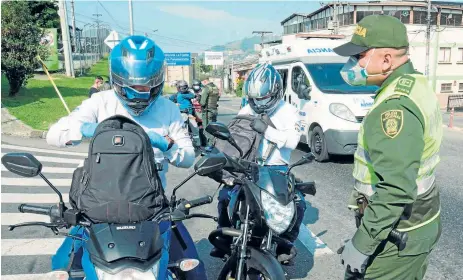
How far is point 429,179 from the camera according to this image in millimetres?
2305

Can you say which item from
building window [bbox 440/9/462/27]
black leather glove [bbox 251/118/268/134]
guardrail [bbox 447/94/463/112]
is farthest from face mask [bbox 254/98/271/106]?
building window [bbox 440/9/462/27]

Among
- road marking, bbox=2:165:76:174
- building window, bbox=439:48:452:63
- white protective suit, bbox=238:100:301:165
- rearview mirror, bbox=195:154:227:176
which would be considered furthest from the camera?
building window, bbox=439:48:452:63

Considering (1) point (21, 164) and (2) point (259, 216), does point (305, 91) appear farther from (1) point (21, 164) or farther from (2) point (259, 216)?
(1) point (21, 164)

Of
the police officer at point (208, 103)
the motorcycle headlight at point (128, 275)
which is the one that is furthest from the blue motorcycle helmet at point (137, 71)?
the police officer at point (208, 103)

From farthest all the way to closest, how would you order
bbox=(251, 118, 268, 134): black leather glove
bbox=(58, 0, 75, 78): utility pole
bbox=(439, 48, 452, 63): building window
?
bbox=(439, 48, 452, 63): building window
bbox=(58, 0, 75, 78): utility pole
bbox=(251, 118, 268, 134): black leather glove

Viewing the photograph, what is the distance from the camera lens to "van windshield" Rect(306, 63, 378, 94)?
373 inches

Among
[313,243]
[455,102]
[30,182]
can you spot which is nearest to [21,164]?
[313,243]

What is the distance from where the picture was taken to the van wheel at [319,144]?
958cm

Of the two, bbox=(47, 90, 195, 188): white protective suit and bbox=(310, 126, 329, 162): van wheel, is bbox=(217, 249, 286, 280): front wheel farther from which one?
bbox=(310, 126, 329, 162): van wheel

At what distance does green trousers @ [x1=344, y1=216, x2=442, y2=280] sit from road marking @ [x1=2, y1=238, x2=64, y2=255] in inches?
145

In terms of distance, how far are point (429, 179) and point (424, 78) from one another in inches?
20.5

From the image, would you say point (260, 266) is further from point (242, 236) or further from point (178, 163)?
point (178, 163)

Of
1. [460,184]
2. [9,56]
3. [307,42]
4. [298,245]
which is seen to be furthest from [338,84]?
[9,56]

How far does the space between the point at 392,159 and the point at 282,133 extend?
6.57 feet
